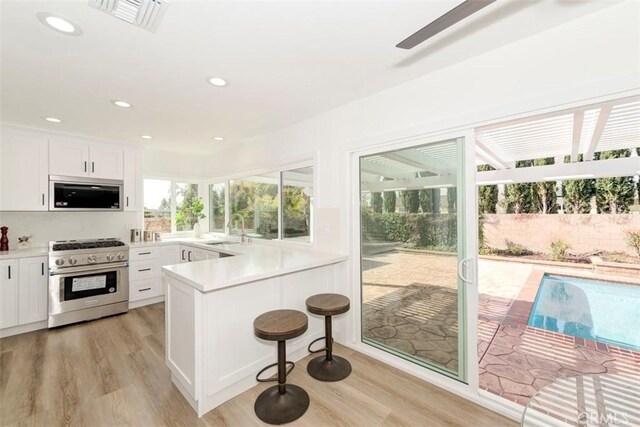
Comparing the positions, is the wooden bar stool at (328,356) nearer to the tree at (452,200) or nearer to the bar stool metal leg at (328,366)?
the bar stool metal leg at (328,366)

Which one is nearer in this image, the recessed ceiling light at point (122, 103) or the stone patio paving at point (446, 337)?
the stone patio paving at point (446, 337)

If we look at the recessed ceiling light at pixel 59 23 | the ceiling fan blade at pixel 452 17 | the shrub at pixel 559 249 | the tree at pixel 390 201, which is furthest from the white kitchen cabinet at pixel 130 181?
the shrub at pixel 559 249

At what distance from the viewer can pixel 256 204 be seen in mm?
4168

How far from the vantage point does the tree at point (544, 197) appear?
6629 millimetres

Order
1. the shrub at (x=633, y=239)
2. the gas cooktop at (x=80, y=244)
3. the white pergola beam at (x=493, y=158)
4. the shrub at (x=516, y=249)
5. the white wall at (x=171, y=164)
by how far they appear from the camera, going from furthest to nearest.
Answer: the shrub at (x=516, y=249)
the shrub at (x=633, y=239)
the white wall at (x=171, y=164)
the white pergola beam at (x=493, y=158)
the gas cooktop at (x=80, y=244)

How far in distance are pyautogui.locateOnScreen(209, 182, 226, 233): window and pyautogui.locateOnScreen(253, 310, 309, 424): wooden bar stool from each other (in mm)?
3281

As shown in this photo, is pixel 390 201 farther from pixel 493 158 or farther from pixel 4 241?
pixel 4 241

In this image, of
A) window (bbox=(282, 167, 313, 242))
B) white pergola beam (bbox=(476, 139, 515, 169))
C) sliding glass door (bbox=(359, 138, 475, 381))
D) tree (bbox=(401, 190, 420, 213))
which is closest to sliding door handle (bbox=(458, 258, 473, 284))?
sliding glass door (bbox=(359, 138, 475, 381))

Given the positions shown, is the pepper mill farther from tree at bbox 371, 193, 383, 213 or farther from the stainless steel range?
tree at bbox 371, 193, 383, 213

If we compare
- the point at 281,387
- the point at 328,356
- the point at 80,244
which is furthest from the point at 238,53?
the point at 80,244

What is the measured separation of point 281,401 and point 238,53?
97.6 inches

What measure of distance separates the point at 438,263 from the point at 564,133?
292 centimetres

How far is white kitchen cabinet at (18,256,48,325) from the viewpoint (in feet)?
10.0
